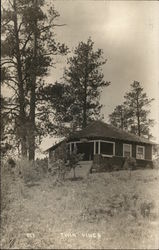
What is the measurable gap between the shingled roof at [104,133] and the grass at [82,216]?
473 centimetres

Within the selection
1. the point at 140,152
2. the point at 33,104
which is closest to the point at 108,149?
the point at 140,152

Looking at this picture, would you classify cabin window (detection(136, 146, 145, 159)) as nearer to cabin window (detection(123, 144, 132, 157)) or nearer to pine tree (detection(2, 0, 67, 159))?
cabin window (detection(123, 144, 132, 157))

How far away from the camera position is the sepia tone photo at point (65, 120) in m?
11.1

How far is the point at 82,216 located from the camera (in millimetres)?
11820

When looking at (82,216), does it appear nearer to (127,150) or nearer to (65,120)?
(65,120)

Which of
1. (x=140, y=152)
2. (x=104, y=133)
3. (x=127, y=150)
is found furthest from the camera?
(x=140, y=152)

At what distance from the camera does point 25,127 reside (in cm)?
1470

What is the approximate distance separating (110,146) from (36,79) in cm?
897

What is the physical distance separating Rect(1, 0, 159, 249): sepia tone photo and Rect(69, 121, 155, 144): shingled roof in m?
0.34

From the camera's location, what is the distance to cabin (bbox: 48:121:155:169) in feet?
69.5

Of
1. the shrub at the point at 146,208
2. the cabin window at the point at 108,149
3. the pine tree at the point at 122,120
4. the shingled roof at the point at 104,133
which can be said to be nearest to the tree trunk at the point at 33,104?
the pine tree at the point at 122,120

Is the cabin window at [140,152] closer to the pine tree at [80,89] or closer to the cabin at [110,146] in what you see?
the cabin at [110,146]

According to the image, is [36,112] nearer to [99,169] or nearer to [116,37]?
[116,37]

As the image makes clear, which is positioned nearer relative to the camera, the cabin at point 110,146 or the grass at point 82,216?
the grass at point 82,216
